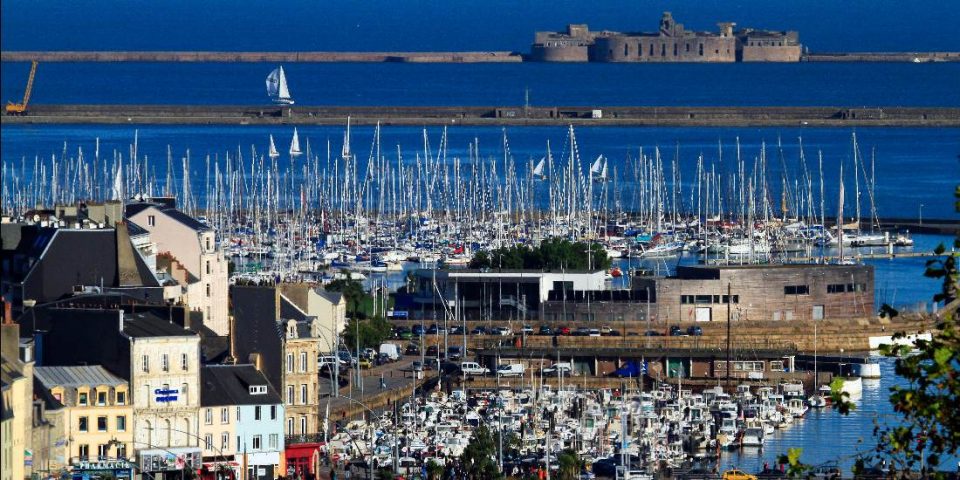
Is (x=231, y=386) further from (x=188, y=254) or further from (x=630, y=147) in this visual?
(x=630, y=147)

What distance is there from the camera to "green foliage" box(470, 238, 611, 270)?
63062 mm

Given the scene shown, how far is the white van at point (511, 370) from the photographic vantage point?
170ft

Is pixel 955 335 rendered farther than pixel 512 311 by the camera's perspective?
No

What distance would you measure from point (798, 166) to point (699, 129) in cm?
3837

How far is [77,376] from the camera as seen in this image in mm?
35219

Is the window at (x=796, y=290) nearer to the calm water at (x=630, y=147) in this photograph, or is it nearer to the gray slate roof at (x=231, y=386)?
the gray slate roof at (x=231, y=386)

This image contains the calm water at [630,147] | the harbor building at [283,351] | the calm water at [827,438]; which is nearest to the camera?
the harbor building at [283,351]

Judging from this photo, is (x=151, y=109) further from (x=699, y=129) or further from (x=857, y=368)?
(x=857, y=368)

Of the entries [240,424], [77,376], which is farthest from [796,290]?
[77,376]

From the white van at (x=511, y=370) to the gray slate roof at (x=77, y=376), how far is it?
1689cm

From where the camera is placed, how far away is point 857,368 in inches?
2098

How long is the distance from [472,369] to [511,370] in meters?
0.78

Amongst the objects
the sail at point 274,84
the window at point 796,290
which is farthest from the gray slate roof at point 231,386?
the sail at point 274,84

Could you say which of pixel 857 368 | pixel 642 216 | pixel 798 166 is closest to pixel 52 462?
pixel 857 368
